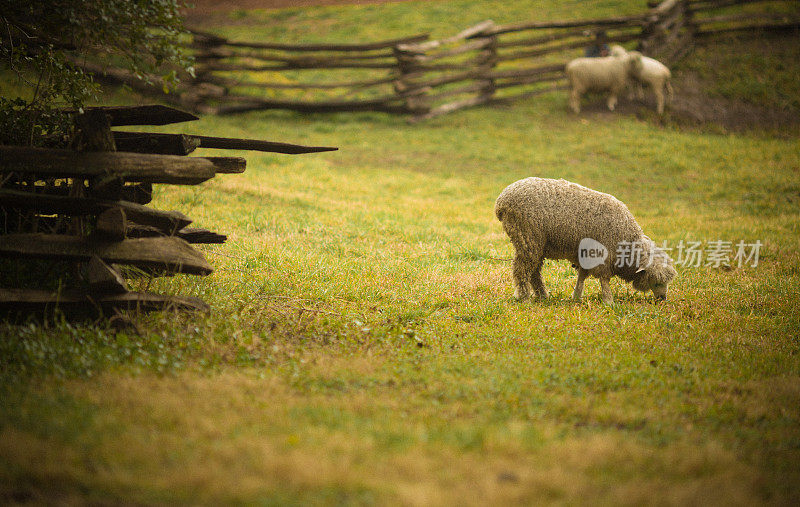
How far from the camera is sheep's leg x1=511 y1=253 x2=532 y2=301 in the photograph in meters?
6.53

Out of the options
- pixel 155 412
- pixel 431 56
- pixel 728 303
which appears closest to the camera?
pixel 155 412

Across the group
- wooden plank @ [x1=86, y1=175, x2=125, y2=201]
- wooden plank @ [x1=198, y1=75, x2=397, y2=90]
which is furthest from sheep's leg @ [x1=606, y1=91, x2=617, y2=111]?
wooden plank @ [x1=86, y1=175, x2=125, y2=201]

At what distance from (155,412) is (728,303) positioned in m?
6.39

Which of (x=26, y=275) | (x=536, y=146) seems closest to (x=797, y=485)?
(x=26, y=275)

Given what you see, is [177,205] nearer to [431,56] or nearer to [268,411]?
[268,411]

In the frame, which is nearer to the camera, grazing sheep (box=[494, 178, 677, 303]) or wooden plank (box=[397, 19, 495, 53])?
grazing sheep (box=[494, 178, 677, 303])

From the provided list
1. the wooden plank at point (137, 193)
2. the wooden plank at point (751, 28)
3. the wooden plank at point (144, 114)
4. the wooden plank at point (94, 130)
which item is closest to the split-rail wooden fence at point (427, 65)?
the wooden plank at point (751, 28)

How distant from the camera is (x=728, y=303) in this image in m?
6.75

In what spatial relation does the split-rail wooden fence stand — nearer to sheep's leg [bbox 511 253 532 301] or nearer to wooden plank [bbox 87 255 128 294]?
sheep's leg [bbox 511 253 532 301]

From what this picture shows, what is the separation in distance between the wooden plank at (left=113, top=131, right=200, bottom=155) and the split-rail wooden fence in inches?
479

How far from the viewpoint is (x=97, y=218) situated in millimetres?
4711

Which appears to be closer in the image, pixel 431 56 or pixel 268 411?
pixel 268 411

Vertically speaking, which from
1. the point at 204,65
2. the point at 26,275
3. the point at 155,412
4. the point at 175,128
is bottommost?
the point at 155,412

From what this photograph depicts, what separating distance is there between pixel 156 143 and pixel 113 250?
3.82 feet
